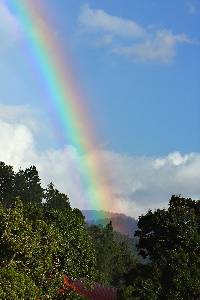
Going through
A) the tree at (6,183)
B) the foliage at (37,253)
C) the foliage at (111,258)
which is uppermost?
the tree at (6,183)

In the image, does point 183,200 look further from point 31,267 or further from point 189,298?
point 31,267

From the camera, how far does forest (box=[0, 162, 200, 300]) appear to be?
36594 millimetres

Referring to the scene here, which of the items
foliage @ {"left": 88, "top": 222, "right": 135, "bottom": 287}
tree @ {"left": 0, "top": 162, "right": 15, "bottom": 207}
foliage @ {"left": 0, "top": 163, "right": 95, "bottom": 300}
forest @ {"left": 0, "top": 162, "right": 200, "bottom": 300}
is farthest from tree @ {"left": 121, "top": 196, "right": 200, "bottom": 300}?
tree @ {"left": 0, "top": 162, "right": 15, "bottom": 207}

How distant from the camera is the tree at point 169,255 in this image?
154 feet

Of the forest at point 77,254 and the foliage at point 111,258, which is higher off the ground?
the foliage at point 111,258

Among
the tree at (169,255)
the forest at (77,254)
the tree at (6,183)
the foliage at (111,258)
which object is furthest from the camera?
the tree at (6,183)

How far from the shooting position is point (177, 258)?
157 feet

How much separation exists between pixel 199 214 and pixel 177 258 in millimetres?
9711

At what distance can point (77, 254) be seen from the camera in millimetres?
49125

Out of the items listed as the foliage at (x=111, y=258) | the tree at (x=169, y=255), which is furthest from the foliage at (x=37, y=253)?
the foliage at (x=111, y=258)

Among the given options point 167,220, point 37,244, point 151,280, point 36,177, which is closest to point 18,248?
point 37,244

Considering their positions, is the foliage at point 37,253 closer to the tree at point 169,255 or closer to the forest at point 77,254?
the forest at point 77,254

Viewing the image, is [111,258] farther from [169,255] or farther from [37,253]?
[37,253]

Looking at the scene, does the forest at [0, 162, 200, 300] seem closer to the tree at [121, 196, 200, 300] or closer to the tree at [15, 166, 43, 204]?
the tree at [121, 196, 200, 300]
